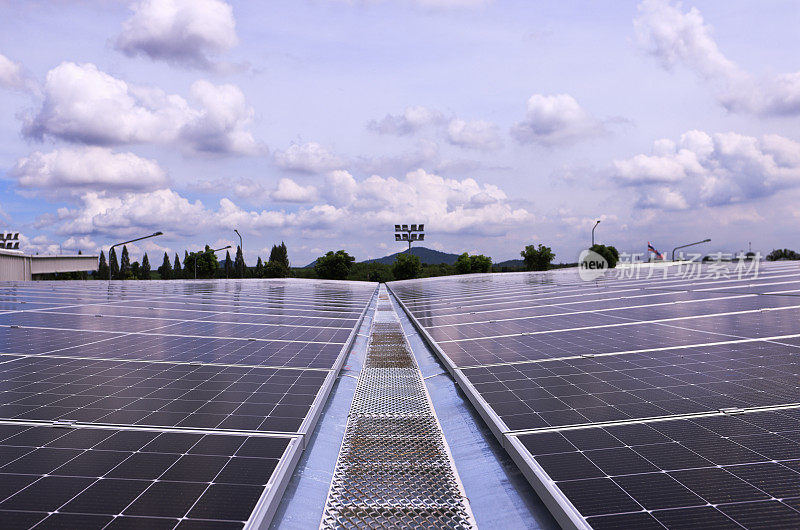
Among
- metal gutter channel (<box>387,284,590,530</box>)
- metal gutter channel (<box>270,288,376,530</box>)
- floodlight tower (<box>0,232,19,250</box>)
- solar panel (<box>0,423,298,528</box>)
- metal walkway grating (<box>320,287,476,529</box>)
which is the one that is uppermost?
floodlight tower (<box>0,232,19,250</box>)

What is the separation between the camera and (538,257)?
87.6 metres

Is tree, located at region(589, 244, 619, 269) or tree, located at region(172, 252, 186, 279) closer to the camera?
tree, located at region(589, 244, 619, 269)

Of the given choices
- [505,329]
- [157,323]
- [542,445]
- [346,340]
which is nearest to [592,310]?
[505,329]

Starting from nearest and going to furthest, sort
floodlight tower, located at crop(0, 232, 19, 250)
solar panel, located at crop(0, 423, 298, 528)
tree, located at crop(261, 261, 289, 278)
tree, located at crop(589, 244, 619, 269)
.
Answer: solar panel, located at crop(0, 423, 298, 528)
floodlight tower, located at crop(0, 232, 19, 250)
tree, located at crop(589, 244, 619, 269)
tree, located at crop(261, 261, 289, 278)

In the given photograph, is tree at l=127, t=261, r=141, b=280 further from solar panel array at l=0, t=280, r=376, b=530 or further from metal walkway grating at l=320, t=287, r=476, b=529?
metal walkway grating at l=320, t=287, r=476, b=529

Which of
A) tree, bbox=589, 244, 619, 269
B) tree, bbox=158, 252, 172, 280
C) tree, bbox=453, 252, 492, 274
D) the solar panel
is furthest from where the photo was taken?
tree, bbox=158, 252, 172, 280

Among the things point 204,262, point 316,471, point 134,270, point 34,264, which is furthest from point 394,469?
point 134,270

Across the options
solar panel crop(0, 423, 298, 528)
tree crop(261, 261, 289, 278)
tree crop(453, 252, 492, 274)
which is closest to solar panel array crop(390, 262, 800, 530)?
solar panel crop(0, 423, 298, 528)

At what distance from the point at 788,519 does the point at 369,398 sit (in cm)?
612

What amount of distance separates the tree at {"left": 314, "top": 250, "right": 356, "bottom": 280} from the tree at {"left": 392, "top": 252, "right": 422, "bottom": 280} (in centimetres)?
1086

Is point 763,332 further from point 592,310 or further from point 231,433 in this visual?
point 231,433

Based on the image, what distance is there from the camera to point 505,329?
12406 millimetres

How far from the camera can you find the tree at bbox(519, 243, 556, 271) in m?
87.3

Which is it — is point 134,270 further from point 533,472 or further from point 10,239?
point 533,472
